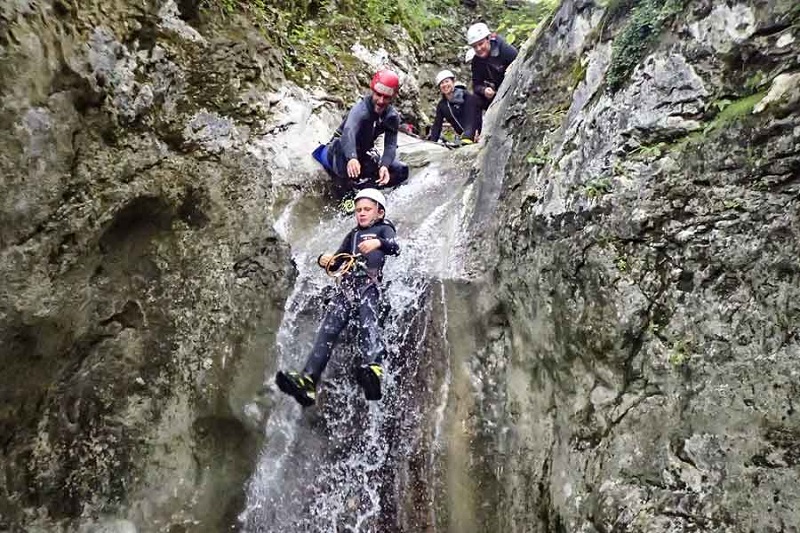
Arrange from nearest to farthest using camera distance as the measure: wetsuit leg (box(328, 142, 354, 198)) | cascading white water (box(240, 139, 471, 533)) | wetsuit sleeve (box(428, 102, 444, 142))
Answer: cascading white water (box(240, 139, 471, 533)) → wetsuit leg (box(328, 142, 354, 198)) → wetsuit sleeve (box(428, 102, 444, 142))

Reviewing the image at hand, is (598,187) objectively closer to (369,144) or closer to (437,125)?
(369,144)

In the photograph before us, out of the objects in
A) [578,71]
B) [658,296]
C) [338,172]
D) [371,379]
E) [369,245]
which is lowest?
[371,379]

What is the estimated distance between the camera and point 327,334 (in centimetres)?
571

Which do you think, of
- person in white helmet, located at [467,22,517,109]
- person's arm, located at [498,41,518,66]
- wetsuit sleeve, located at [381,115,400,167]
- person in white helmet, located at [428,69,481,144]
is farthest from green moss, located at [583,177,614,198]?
person's arm, located at [498,41,518,66]

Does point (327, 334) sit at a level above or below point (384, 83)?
below

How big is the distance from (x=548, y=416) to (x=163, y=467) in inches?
136

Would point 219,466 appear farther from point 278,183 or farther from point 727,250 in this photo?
point 727,250

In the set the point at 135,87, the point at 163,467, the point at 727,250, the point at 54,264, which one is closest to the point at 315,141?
the point at 135,87

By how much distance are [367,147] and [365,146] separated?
1.8 inches

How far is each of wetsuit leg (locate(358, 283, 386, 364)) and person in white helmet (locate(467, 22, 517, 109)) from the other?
5053 mm

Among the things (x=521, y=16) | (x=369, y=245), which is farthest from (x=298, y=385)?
(x=521, y=16)

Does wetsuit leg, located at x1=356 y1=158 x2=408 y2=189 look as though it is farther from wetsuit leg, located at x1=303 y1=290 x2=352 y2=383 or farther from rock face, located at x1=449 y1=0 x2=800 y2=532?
rock face, located at x1=449 y1=0 x2=800 y2=532

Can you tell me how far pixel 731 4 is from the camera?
13.2ft

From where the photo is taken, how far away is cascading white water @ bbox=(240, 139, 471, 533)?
550 cm
